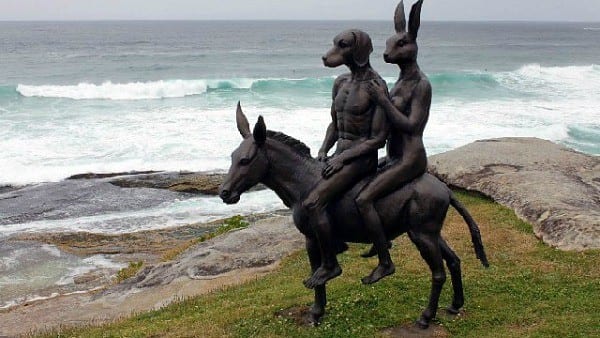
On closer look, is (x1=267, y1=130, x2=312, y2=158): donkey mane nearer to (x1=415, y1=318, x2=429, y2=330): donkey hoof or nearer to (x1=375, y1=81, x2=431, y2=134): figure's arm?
(x1=375, y1=81, x2=431, y2=134): figure's arm

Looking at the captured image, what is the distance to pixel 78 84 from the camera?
174 ft

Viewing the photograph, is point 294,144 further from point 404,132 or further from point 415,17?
point 415,17

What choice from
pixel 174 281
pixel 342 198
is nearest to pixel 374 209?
pixel 342 198

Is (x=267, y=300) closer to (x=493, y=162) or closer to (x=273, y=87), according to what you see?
(x=493, y=162)

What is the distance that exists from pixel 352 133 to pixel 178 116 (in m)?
32.1

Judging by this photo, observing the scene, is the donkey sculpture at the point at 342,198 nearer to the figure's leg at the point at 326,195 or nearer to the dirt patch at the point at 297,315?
the figure's leg at the point at 326,195

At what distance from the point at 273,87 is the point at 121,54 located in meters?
38.5

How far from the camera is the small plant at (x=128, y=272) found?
14289mm

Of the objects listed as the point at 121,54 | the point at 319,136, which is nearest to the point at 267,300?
the point at 319,136

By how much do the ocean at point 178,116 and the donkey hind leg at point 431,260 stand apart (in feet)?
30.7

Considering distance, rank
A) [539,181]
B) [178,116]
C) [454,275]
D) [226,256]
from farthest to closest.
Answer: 1. [178,116]
2. [539,181]
3. [226,256]
4. [454,275]

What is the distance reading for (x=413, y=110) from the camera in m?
7.16

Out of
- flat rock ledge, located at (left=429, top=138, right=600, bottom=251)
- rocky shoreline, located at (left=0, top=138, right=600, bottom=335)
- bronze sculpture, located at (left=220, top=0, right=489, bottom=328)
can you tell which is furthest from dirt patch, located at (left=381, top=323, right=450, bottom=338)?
flat rock ledge, located at (left=429, top=138, right=600, bottom=251)

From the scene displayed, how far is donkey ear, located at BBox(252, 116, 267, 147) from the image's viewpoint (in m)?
6.87
